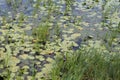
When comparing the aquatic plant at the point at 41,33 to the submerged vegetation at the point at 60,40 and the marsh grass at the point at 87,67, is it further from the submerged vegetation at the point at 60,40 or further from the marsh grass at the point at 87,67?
the marsh grass at the point at 87,67

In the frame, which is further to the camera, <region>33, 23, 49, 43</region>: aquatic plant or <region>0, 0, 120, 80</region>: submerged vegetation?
<region>33, 23, 49, 43</region>: aquatic plant

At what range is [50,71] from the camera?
428 centimetres

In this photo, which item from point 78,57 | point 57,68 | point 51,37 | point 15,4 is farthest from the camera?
point 15,4

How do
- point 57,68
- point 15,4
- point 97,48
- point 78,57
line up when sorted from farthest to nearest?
1. point 15,4
2. point 97,48
3. point 78,57
4. point 57,68

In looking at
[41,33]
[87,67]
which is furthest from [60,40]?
[87,67]

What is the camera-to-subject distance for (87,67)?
4.32 metres

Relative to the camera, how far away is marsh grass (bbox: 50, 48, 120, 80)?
4094 mm

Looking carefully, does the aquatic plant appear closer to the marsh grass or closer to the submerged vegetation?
the submerged vegetation

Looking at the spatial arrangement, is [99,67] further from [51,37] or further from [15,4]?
[15,4]

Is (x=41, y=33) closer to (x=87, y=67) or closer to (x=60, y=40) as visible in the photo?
(x=60, y=40)

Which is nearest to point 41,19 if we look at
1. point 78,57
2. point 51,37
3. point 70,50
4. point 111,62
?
point 51,37

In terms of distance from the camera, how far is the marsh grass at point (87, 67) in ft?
13.4

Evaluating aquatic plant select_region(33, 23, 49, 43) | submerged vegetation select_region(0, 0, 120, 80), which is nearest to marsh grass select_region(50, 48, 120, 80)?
submerged vegetation select_region(0, 0, 120, 80)

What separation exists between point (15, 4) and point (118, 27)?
7.46 feet
